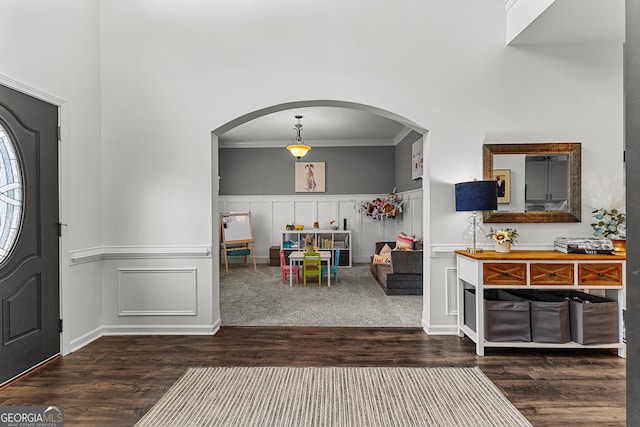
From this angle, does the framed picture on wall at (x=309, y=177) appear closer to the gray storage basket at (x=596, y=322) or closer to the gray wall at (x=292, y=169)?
the gray wall at (x=292, y=169)

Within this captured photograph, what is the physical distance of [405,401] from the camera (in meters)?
2.41

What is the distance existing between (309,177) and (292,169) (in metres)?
0.46

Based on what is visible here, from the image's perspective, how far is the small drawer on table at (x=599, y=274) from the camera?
3.11 meters

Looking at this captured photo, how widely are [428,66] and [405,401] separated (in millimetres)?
3072

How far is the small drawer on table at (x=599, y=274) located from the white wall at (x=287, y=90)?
1.80 feet

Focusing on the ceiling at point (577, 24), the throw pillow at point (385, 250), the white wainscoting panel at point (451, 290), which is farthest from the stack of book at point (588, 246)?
the throw pillow at point (385, 250)

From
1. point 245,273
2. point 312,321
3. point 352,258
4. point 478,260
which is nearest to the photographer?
point 478,260

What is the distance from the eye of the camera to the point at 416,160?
22.1 ft

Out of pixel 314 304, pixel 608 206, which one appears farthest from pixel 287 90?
pixel 608 206

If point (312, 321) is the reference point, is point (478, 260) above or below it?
above

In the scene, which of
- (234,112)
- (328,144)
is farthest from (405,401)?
(328,144)

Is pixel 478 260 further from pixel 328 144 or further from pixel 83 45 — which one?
pixel 328 144

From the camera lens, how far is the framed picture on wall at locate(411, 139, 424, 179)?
6.49 metres

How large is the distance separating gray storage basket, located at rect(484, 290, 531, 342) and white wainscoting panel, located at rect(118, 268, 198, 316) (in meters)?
2.82
